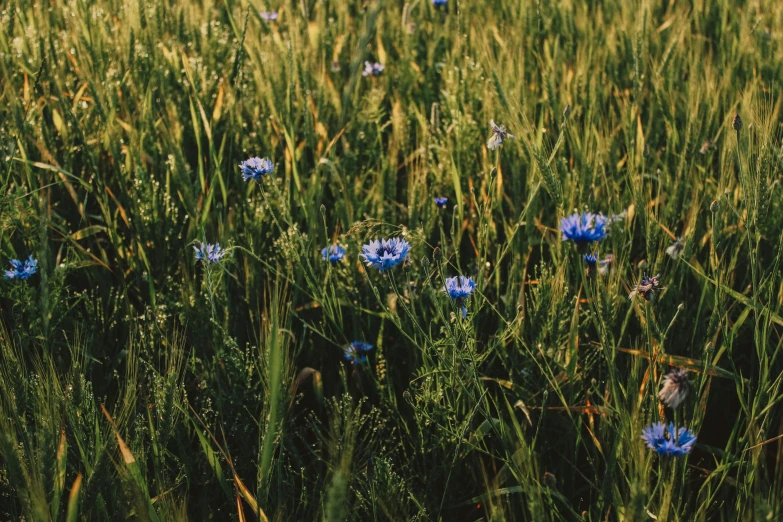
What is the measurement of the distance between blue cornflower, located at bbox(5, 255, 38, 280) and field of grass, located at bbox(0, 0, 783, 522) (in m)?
0.04

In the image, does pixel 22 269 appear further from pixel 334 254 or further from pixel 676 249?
pixel 676 249

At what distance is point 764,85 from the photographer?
1.77 meters

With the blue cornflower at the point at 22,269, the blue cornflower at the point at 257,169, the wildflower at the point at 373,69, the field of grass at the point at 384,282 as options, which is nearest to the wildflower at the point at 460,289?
the field of grass at the point at 384,282

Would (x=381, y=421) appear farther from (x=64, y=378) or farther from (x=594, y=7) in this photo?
(x=594, y=7)

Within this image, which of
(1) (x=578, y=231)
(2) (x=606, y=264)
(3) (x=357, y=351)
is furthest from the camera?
(3) (x=357, y=351)

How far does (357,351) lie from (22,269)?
1.98 ft

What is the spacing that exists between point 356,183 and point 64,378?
2.29 feet

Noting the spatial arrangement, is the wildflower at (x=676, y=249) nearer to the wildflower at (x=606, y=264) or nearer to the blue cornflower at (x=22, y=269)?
the wildflower at (x=606, y=264)

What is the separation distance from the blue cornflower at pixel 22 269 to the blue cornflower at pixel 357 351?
1.82 feet

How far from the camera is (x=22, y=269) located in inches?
49.3

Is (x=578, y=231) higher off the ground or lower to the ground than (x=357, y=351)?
higher

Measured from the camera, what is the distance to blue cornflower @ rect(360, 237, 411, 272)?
3.37ft

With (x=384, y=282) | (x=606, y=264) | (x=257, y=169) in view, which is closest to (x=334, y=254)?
(x=384, y=282)

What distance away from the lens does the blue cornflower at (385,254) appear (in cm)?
103
